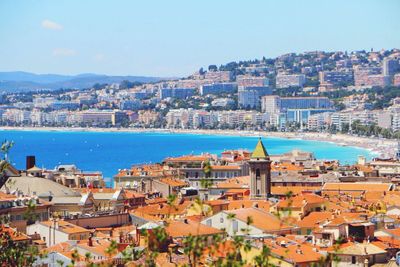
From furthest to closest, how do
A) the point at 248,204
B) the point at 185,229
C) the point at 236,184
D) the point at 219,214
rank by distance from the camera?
the point at 236,184
the point at 248,204
the point at 219,214
the point at 185,229

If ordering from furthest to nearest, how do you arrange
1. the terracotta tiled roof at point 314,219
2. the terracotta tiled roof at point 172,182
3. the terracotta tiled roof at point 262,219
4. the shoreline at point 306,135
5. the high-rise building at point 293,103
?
the high-rise building at point 293,103 → the shoreline at point 306,135 → the terracotta tiled roof at point 172,182 → the terracotta tiled roof at point 314,219 → the terracotta tiled roof at point 262,219

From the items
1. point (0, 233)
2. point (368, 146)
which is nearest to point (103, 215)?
point (0, 233)

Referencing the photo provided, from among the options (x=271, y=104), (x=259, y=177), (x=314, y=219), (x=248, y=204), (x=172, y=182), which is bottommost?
(x=271, y=104)

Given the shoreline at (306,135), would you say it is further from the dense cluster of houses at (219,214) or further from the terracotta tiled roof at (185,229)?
the terracotta tiled roof at (185,229)

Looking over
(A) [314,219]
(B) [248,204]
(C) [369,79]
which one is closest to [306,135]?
(C) [369,79]

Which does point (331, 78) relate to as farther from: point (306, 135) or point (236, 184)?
point (236, 184)

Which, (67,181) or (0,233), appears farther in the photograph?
(67,181)

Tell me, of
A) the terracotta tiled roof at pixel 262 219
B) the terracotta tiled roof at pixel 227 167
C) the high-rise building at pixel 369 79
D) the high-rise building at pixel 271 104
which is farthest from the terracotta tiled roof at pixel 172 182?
the high-rise building at pixel 369 79

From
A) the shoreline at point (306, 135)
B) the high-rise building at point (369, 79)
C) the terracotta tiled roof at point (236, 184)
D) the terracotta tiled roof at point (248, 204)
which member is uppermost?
the terracotta tiled roof at point (248, 204)

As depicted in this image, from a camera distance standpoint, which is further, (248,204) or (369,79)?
(369,79)

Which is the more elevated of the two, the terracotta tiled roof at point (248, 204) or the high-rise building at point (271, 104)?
the terracotta tiled roof at point (248, 204)

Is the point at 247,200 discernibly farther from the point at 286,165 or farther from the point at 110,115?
the point at 110,115
